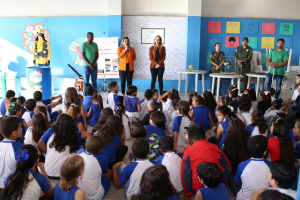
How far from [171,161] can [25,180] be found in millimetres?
1055

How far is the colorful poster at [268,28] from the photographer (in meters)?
7.57

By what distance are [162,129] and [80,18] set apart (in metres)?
5.66

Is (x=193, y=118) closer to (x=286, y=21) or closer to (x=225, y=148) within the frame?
(x=225, y=148)

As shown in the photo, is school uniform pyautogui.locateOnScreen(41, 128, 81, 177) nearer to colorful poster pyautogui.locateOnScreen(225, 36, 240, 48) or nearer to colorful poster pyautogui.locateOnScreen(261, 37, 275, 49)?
colorful poster pyautogui.locateOnScreen(225, 36, 240, 48)

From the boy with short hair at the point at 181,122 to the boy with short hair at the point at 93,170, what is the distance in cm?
119

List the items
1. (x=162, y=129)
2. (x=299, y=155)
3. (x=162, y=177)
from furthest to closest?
(x=162, y=129) → (x=299, y=155) → (x=162, y=177)

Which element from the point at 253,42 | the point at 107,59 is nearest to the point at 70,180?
the point at 107,59

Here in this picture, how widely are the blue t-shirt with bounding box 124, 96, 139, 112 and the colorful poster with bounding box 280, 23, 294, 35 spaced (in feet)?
18.4

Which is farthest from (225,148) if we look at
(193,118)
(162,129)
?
(193,118)

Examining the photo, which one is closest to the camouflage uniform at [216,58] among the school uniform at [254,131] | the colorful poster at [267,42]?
the colorful poster at [267,42]

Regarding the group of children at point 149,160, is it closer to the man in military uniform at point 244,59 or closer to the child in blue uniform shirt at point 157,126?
the child in blue uniform shirt at point 157,126

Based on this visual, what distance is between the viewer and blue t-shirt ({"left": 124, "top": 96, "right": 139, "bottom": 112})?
13.1 ft

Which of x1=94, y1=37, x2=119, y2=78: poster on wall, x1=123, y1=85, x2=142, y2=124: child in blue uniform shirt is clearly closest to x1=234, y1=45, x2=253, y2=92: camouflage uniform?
x1=94, y1=37, x2=119, y2=78: poster on wall

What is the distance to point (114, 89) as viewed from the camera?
4219mm
